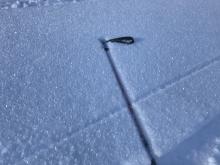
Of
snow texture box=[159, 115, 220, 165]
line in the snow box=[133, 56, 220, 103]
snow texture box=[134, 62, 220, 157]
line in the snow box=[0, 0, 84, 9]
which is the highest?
line in the snow box=[0, 0, 84, 9]

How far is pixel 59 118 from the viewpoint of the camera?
88 centimetres

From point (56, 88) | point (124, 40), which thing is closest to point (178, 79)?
point (124, 40)

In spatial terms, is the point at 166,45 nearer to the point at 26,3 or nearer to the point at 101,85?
the point at 101,85

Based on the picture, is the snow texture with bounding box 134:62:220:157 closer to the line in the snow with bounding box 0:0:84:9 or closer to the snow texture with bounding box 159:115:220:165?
the snow texture with bounding box 159:115:220:165

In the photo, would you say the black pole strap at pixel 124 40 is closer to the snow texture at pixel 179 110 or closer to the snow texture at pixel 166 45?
the snow texture at pixel 166 45

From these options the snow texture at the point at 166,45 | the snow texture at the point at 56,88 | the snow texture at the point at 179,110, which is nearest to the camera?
the snow texture at the point at 56,88

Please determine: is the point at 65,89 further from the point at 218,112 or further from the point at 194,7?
the point at 194,7

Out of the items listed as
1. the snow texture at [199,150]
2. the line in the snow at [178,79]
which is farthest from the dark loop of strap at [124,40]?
the snow texture at [199,150]

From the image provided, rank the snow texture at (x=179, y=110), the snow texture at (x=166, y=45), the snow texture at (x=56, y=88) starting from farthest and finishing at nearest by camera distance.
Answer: the snow texture at (x=166, y=45), the snow texture at (x=179, y=110), the snow texture at (x=56, y=88)

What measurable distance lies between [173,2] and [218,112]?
0.62 metres

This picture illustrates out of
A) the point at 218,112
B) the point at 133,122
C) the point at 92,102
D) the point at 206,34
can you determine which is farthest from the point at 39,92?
the point at 206,34

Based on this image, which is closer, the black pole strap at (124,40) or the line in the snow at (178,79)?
the line in the snow at (178,79)

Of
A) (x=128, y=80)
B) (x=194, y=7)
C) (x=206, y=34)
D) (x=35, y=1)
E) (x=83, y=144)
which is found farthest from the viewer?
(x=194, y=7)

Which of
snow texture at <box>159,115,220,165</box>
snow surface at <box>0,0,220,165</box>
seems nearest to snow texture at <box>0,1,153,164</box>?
snow surface at <box>0,0,220,165</box>
